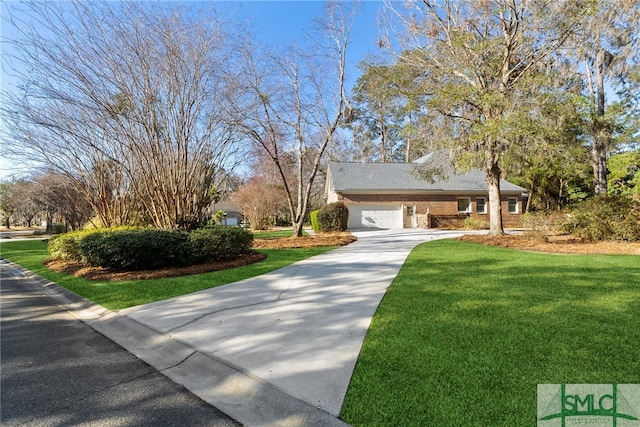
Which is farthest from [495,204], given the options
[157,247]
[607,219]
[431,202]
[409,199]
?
[157,247]

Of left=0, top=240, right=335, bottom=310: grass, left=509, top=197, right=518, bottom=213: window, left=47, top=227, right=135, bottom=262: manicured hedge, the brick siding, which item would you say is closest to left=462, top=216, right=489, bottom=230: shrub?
the brick siding

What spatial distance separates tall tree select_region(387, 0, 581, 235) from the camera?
11453mm

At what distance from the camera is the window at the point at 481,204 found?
26.5 meters

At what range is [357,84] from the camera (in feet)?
50.6

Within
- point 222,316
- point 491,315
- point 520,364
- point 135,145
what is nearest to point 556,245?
point 491,315

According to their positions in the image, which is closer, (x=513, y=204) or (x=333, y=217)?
(x=333, y=217)

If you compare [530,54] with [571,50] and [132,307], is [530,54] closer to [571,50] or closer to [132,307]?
[571,50]

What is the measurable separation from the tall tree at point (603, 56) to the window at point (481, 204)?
6.95m

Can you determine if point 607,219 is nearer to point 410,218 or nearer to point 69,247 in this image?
point 410,218

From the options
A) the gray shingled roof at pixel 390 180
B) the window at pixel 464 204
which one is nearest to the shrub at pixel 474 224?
the window at pixel 464 204

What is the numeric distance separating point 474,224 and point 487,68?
1351 centimetres

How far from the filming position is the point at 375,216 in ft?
82.9

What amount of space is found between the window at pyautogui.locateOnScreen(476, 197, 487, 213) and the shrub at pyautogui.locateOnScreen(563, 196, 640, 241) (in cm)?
1390

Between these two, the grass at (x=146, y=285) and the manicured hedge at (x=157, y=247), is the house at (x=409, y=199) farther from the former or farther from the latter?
the grass at (x=146, y=285)
